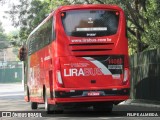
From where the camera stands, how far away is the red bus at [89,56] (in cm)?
1591

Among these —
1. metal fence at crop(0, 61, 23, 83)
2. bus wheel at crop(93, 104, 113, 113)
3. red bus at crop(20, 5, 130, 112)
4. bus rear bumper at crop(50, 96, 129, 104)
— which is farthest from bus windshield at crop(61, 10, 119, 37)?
metal fence at crop(0, 61, 23, 83)

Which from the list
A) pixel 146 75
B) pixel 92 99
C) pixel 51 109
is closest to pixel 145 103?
pixel 146 75

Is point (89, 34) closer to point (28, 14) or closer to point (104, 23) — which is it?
point (104, 23)

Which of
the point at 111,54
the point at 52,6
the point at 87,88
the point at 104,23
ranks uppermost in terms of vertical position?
the point at 52,6

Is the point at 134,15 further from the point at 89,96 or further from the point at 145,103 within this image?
the point at 89,96

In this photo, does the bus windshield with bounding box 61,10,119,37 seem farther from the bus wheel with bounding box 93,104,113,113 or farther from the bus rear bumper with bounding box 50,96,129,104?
the bus wheel with bounding box 93,104,113,113

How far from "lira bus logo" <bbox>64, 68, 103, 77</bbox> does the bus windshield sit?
3.56 feet

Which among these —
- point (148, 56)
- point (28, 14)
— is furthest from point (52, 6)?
point (148, 56)

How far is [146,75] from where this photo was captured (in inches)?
925

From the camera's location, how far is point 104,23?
1612cm

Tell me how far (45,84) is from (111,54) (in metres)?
3.13

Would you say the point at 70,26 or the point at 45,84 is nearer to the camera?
the point at 70,26

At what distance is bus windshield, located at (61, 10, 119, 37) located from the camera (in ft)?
52.5

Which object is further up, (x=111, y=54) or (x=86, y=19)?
(x=86, y=19)
